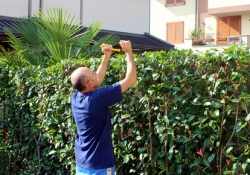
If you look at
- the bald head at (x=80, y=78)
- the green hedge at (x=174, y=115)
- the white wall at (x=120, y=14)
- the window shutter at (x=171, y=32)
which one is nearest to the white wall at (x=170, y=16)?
the window shutter at (x=171, y=32)

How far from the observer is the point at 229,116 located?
145 inches

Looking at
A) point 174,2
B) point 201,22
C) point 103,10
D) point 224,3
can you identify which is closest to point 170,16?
point 174,2

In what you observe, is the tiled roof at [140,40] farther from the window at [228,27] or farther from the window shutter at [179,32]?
the window shutter at [179,32]

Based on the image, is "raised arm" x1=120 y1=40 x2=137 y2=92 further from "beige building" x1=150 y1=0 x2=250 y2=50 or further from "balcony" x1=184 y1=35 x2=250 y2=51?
"balcony" x1=184 y1=35 x2=250 y2=51

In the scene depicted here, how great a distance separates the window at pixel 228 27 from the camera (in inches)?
1192

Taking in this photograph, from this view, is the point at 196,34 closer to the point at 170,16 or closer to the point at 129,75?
the point at 170,16

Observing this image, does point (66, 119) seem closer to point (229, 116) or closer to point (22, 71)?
point (22, 71)

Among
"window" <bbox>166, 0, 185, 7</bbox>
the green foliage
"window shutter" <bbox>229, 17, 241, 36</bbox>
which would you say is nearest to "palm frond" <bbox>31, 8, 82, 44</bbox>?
the green foliage

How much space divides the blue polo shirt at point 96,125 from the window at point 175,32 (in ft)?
96.0

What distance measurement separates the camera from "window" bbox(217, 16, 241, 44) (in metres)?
30.3

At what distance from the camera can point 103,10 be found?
57.0 ft

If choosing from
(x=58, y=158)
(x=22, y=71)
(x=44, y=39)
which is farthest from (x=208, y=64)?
(x=44, y=39)

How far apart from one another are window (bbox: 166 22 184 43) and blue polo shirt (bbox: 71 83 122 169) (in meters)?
29.3

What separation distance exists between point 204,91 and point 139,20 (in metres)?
15.4
